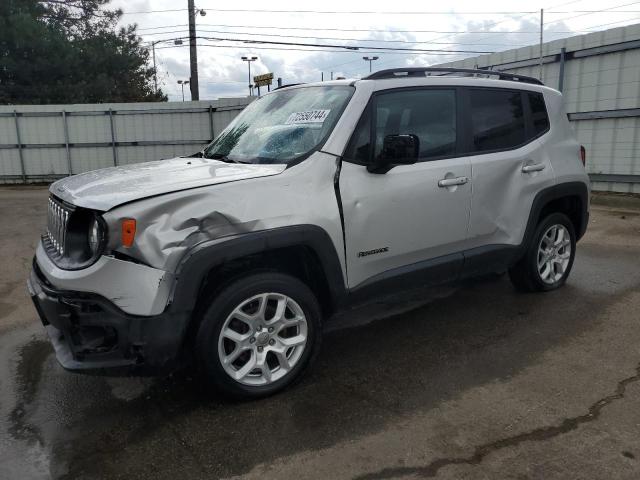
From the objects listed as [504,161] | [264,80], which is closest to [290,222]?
[504,161]

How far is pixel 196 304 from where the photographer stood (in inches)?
117

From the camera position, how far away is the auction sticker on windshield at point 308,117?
11.6ft

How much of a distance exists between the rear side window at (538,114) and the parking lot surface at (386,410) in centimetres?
155

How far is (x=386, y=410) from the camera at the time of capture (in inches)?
121

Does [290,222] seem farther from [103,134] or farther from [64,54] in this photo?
[64,54]

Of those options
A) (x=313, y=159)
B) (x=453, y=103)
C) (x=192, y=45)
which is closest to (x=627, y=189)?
(x=453, y=103)

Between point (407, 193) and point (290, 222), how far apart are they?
93 centimetres

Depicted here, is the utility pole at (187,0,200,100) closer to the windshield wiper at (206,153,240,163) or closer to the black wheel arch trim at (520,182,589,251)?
the windshield wiper at (206,153,240,163)

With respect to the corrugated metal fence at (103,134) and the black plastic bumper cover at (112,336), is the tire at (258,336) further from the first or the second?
the corrugated metal fence at (103,134)

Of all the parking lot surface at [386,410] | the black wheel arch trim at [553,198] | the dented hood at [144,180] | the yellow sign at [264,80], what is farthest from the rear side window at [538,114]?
the yellow sign at [264,80]

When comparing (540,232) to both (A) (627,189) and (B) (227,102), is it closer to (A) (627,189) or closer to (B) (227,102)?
(A) (627,189)

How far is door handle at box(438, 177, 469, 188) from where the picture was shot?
3.76 meters

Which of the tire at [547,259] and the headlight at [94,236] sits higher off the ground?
the headlight at [94,236]

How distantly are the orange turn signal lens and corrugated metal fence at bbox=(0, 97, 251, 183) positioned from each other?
13005 mm
